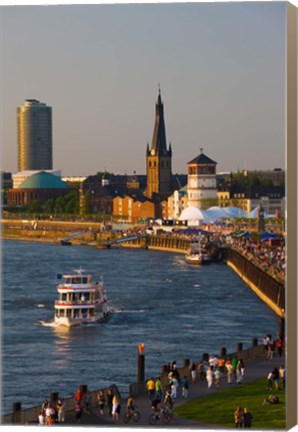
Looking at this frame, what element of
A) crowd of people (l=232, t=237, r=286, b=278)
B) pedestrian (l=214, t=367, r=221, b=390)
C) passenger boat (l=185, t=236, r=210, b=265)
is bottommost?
pedestrian (l=214, t=367, r=221, b=390)

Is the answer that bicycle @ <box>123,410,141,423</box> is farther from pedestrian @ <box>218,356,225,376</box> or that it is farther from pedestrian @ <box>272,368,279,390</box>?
pedestrian @ <box>218,356,225,376</box>

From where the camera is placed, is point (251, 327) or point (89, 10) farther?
point (251, 327)

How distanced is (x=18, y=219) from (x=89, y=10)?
9.38m

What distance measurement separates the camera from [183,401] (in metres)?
12.5

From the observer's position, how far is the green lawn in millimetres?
11633

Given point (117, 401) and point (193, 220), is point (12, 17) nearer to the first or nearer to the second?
point (117, 401)

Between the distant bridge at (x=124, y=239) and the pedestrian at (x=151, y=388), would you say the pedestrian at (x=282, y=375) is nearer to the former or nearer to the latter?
the pedestrian at (x=151, y=388)

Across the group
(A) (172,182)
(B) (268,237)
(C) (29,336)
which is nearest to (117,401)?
(C) (29,336)

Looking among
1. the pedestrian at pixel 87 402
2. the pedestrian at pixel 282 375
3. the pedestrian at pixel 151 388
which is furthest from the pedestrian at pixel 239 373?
the pedestrian at pixel 87 402

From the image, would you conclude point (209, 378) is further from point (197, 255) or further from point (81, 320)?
point (197, 255)

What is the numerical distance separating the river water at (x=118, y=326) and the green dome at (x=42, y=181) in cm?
172

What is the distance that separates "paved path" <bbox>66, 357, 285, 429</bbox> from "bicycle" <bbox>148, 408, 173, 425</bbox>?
34mm

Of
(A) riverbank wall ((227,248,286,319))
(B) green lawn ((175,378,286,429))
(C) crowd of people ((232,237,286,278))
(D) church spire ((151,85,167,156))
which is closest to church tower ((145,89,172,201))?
(D) church spire ((151,85,167,156))

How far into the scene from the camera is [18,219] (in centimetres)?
2280
